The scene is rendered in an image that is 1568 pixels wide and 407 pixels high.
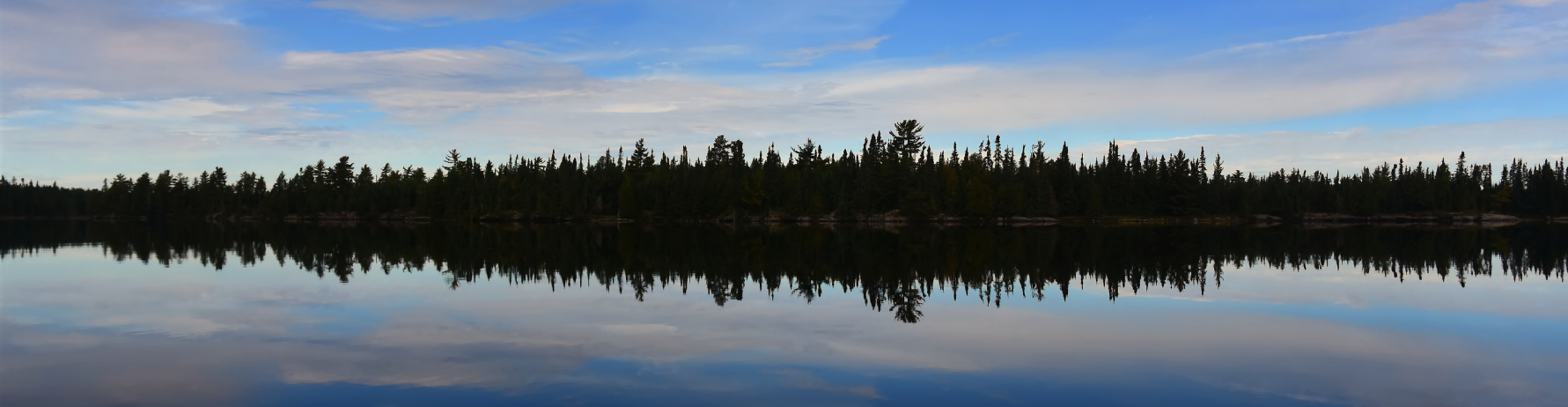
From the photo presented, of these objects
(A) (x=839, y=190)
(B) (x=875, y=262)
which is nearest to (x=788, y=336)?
(B) (x=875, y=262)

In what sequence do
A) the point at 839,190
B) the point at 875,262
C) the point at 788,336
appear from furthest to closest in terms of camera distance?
the point at 839,190, the point at 875,262, the point at 788,336

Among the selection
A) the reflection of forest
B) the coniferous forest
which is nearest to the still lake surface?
the reflection of forest

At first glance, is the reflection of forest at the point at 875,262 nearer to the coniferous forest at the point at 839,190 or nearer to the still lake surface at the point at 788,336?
the still lake surface at the point at 788,336

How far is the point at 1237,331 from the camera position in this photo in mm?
14883

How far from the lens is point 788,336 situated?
47.1ft

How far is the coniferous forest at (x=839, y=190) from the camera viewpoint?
11225cm

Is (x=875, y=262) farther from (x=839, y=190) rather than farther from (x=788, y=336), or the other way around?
(x=839, y=190)

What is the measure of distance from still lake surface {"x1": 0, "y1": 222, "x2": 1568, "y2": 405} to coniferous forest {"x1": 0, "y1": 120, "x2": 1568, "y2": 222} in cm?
8336

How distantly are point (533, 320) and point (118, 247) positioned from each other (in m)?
38.4

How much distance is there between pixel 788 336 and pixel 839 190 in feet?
329

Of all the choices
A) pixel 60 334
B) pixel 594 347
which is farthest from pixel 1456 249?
pixel 60 334

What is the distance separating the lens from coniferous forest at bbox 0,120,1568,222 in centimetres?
11225

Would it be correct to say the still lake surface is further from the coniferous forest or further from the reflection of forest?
→ the coniferous forest

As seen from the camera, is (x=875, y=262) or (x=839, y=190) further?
(x=839, y=190)
